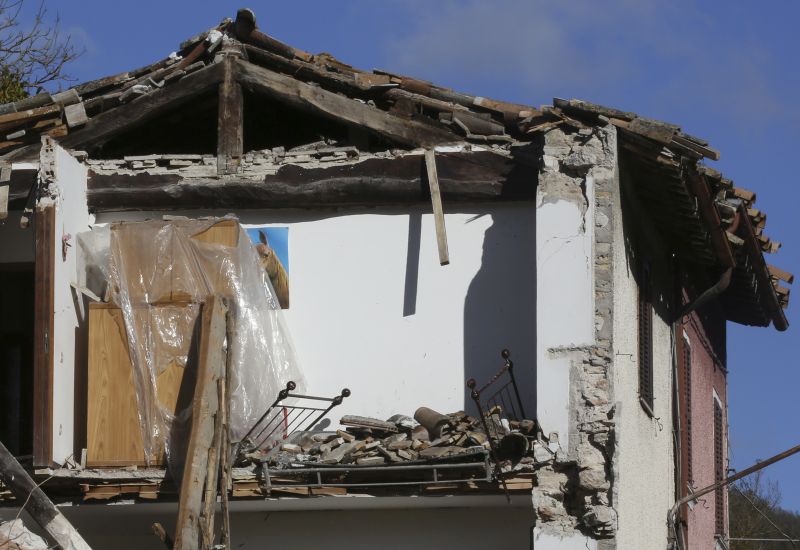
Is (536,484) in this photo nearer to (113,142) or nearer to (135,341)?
(135,341)

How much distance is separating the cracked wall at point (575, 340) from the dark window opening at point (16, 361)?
17.3ft

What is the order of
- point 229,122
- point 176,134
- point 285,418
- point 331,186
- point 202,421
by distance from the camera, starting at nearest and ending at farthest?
point 202,421 → point 285,418 → point 331,186 → point 229,122 → point 176,134

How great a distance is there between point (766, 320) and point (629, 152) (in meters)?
5.89

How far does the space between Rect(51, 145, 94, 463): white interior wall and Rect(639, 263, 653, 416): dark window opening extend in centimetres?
480

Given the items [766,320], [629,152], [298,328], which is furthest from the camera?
[766,320]

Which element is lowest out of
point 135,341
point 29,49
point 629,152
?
point 135,341

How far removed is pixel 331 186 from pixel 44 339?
8.78 ft

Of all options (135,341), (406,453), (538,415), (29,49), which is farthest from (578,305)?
(29,49)

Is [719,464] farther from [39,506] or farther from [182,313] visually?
[39,506]

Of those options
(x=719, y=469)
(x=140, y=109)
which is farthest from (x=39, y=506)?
(x=719, y=469)

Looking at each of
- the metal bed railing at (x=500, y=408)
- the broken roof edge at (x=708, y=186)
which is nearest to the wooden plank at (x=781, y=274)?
the broken roof edge at (x=708, y=186)

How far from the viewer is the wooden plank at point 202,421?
31.7 ft

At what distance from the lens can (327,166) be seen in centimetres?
1170

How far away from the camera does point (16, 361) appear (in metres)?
13.5
